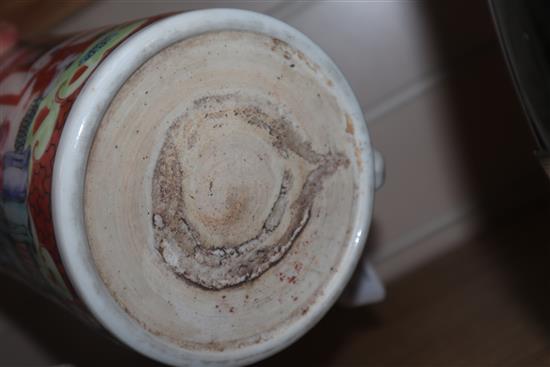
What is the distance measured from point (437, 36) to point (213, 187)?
473 millimetres

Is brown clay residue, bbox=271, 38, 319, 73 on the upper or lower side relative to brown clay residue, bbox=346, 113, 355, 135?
upper

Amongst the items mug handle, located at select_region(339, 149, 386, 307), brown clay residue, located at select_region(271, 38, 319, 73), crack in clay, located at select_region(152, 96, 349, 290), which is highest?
brown clay residue, located at select_region(271, 38, 319, 73)

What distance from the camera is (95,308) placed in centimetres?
52

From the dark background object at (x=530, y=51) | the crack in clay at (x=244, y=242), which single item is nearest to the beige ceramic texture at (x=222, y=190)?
the crack in clay at (x=244, y=242)

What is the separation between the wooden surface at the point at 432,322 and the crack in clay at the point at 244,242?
0.27 meters

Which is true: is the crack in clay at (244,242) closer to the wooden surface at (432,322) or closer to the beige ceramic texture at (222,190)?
the beige ceramic texture at (222,190)

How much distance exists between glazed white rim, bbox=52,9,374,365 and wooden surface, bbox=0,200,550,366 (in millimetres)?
293

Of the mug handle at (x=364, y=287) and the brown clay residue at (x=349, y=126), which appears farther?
the mug handle at (x=364, y=287)

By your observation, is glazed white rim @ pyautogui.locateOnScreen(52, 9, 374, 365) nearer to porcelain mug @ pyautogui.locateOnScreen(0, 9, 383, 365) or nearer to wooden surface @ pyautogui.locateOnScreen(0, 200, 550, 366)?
porcelain mug @ pyautogui.locateOnScreen(0, 9, 383, 365)

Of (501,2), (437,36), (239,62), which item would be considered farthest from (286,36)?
(437,36)

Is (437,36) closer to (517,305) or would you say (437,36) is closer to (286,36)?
(517,305)

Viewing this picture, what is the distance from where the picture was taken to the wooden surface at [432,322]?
804 mm

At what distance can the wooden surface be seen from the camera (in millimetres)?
804

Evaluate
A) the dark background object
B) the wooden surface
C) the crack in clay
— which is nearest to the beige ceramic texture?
the crack in clay
